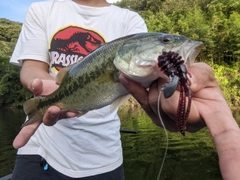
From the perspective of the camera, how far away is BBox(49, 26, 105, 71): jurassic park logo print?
2.37 m

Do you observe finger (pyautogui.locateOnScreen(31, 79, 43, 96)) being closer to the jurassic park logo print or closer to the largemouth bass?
the largemouth bass

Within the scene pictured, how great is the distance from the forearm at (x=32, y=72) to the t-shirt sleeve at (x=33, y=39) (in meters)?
0.04

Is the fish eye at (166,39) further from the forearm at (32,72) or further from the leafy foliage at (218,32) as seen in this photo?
the leafy foliage at (218,32)

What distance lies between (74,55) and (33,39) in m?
0.34

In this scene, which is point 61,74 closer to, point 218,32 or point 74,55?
point 74,55

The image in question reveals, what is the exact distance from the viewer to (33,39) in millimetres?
2383

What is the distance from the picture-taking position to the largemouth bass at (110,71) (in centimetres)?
150

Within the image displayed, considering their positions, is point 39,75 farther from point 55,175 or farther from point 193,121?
point 193,121

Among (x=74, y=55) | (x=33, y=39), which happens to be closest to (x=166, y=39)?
(x=74, y=55)

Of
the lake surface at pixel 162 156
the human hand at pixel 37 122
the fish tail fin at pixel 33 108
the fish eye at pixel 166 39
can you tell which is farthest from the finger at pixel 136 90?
the lake surface at pixel 162 156

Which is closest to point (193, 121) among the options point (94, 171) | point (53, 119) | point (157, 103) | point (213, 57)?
point (157, 103)

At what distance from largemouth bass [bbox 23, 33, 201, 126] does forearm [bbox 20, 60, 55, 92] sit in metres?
0.24

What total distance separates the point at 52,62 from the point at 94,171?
90cm

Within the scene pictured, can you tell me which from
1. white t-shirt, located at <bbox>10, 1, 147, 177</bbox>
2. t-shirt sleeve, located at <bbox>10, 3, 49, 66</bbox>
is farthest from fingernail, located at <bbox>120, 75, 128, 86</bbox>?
t-shirt sleeve, located at <bbox>10, 3, 49, 66</bbox>
